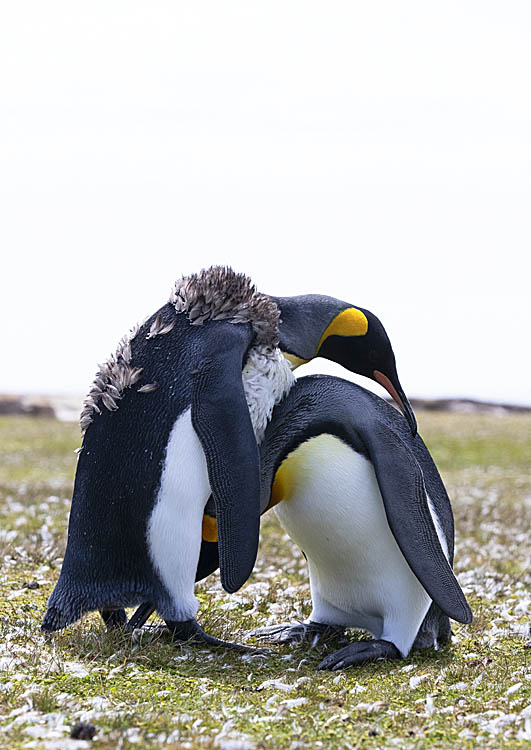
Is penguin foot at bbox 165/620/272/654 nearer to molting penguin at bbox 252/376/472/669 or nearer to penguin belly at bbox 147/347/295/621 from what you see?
penguin belly at bbox 147/347/295/621

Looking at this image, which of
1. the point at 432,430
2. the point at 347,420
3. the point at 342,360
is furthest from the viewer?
the point at 432,430

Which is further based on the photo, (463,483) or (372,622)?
(463,483)

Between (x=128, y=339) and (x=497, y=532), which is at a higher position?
(x=128, y=339)

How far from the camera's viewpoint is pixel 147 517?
17.6ft

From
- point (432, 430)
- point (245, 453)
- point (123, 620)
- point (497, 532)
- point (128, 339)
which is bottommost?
point (432, 430)

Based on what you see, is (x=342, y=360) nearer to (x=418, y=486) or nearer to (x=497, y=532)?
(x=418, y=486)

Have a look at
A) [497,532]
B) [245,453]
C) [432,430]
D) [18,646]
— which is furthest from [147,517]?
[432,430]

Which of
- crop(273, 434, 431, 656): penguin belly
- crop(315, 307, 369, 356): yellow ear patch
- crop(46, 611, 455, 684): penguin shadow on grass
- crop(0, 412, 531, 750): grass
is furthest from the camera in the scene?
crop(315, 307, 369, 356): yellow ear patch

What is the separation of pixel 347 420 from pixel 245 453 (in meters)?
0.87

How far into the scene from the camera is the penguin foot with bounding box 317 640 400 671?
5.45 metres

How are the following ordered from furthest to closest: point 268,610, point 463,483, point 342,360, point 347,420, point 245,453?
1. point 463,483
2. point 268,610
3. point 342,360
4. point 347,420
5. point 245,453

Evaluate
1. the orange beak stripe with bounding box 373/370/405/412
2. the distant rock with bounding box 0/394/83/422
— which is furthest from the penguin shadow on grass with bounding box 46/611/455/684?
the distant rock with bounding box 0/394/83/422

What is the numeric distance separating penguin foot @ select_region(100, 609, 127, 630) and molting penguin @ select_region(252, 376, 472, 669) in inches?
49.9

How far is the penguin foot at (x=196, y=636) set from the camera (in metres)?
5.46
